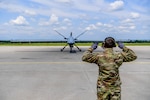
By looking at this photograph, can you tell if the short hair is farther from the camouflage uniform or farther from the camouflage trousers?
the camouflage trousers

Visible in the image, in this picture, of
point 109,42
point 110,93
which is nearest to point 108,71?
point 110,93

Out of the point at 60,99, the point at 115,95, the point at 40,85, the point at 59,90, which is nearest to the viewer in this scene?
the point at 115,95

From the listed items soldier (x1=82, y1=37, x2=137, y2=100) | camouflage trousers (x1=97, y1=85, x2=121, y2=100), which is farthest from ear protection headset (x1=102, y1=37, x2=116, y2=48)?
camouflage trousers (x1=97, y1=85, x2=121, y2=100)

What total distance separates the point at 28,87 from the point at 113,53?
7.23m

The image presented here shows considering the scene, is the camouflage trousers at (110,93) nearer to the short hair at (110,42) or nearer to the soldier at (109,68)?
the soldier at (109,68)

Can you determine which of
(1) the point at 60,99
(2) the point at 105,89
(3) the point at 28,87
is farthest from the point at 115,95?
(3) the point at 28,87

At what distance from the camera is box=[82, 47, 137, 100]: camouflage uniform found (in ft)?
16.8

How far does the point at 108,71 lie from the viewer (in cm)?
514

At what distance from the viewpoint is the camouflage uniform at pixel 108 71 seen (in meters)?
5.11

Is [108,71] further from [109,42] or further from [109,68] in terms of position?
[109,42]

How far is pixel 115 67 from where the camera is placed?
514cm

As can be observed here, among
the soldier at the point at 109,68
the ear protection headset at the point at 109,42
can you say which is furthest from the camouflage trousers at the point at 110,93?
the ear protection headset at the point at 109,42

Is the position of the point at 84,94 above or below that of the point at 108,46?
below

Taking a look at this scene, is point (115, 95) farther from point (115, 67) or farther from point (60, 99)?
point (60, 99)
